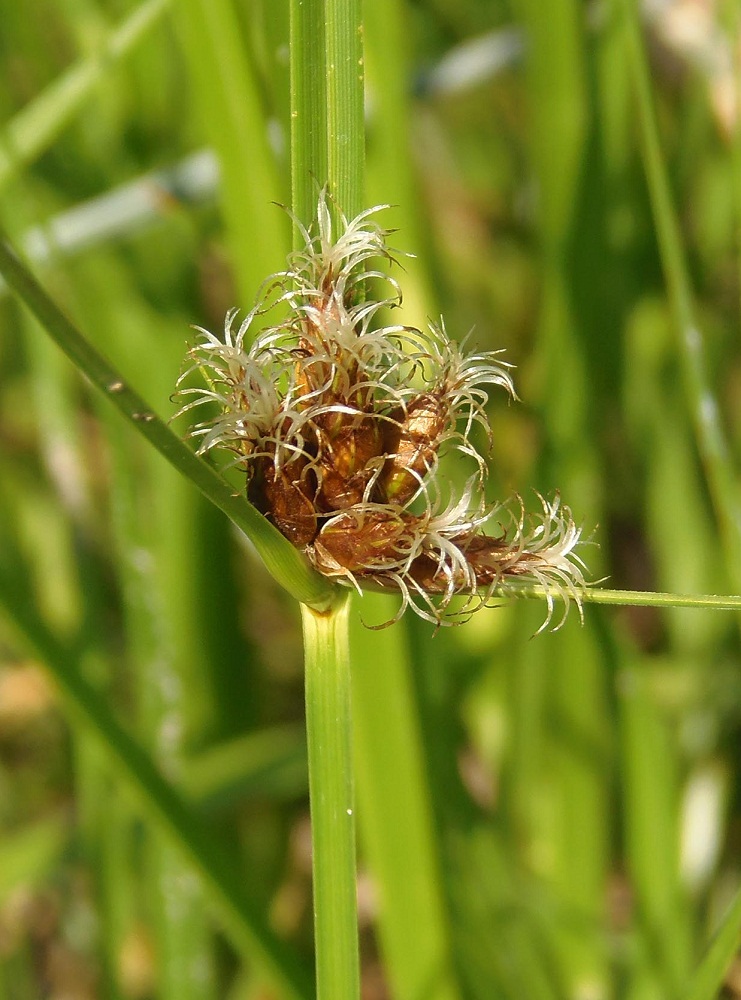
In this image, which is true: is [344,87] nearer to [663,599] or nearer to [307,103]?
[307,103]

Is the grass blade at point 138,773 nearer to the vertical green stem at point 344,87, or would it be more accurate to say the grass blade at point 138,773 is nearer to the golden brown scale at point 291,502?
the golden brown scale at point 291,502

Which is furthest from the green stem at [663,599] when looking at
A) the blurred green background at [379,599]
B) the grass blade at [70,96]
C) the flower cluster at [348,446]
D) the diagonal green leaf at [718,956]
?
the grass blade at [70,96]

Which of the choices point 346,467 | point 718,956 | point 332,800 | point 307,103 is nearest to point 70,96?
point 307,103

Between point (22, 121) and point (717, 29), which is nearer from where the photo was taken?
point (22, 121)

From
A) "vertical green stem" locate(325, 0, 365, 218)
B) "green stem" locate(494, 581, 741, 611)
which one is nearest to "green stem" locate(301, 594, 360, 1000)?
"green stem" locate(494, 581, 741, 611)

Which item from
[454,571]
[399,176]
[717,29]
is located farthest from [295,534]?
[717,29]

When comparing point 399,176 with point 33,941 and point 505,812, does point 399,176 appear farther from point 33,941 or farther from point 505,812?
point 33,941
